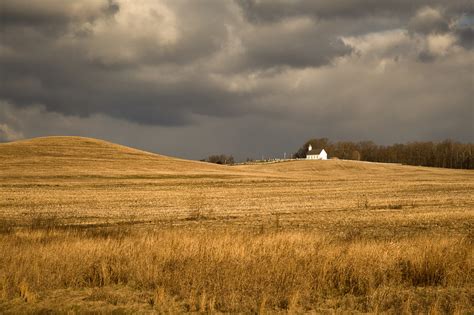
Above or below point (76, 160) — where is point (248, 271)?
below

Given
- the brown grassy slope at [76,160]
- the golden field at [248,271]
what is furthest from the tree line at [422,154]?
the golden field at [248,271]

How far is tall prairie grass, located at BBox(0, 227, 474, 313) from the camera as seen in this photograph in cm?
964

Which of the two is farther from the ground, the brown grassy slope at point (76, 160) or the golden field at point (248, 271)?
the brown grassy slope at point (76, 160)

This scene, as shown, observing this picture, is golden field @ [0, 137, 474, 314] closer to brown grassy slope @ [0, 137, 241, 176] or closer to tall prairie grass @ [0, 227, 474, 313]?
tall prairie grass @ [0, 227, 474, 313]

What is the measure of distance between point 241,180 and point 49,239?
4905 cm

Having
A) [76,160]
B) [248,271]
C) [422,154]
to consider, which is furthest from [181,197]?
[422,154]

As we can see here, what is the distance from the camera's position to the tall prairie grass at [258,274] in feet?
31.6

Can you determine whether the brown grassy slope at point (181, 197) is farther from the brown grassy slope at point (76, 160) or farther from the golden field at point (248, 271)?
the golden field at point (248, 271)

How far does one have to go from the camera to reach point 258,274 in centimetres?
1127

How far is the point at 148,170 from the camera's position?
232 ft

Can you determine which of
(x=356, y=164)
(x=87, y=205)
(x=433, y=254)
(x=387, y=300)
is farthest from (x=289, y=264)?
(x=356, y=164)

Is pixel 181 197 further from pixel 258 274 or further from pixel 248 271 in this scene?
pixel 258 274

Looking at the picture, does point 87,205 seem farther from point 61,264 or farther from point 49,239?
point 61,264

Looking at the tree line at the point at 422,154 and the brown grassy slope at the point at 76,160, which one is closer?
the brown grassy slope at the point at 76,160
